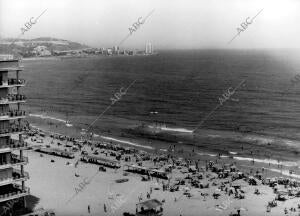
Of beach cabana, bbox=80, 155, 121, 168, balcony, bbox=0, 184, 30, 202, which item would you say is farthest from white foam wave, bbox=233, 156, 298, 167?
balcony, bbox=0, 184, 30, 202

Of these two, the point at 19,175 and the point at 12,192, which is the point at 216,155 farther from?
the point at 12,192

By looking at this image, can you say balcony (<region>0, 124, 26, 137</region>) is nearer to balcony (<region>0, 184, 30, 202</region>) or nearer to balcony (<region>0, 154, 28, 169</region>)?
balcony (<region>0, 154, 28, 169</region>)

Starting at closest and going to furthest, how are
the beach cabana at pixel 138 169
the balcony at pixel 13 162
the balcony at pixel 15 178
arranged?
1. the balcony at pixel 13 162
2. the balcony at pixel 15 178
3. the beach cabana at pixel 138 169

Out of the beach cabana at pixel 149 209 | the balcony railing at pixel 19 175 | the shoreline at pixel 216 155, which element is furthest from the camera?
the shoreline at pixel 216 155

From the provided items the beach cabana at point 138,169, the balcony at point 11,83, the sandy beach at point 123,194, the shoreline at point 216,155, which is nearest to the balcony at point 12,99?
the balcony at point 11,83

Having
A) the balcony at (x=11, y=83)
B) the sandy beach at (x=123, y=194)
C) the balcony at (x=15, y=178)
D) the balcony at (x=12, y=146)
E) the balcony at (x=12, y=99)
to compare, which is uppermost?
the balcony at (x=11, y=83)

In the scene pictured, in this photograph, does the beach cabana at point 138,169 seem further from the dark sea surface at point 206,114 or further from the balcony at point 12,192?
the balcony at point 12,192

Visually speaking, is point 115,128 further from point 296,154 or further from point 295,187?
point 295,187

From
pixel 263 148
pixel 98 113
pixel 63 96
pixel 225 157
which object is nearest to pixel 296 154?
pixel 263 148
